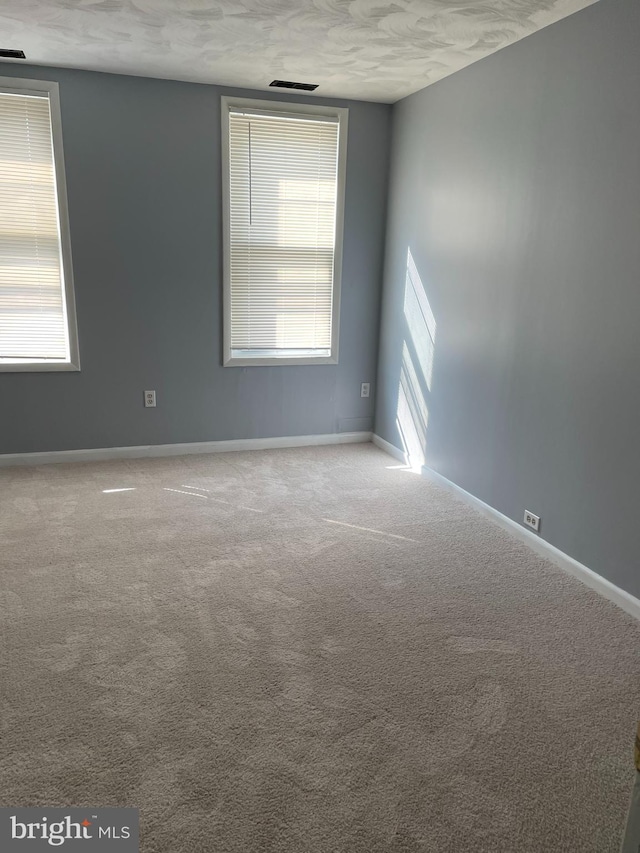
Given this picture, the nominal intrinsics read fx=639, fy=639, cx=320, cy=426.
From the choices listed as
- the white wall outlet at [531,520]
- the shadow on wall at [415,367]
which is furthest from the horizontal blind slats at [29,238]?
the white wall outlet at [531,520]

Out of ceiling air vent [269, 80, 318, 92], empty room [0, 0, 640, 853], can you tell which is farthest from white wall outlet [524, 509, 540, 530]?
ceiling air vent [269, 80, 318, 92]

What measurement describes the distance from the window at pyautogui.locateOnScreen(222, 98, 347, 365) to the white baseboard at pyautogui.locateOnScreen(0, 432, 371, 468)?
24.3 inches

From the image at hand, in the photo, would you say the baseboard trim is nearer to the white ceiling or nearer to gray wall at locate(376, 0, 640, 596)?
gray wall at locate(376, 0, 640, 596)

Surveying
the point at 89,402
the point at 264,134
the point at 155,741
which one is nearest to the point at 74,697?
the point at 155,741

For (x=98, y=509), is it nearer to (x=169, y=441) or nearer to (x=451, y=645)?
(x=169, y=441)

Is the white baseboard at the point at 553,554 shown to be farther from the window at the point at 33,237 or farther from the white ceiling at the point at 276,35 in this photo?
the window at the point at 33,237

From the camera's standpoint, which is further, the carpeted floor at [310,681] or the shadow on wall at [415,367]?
the shadow on wall at [415,367]

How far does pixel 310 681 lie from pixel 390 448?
2.88 metres

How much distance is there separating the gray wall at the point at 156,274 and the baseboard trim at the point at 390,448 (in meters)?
0.64

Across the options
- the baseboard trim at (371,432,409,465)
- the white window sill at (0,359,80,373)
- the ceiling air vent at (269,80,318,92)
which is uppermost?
the ceiling air vent at (269,80,318,92)

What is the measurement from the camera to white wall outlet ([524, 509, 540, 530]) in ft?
10.8

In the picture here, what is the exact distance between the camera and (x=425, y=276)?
432cm

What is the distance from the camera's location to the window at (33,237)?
13.0ft

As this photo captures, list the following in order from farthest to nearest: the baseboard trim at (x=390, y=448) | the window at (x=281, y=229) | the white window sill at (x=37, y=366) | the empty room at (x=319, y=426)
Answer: the baseboard trim at (x=390, y=448) → the window at (x=281, y=229) → the white window sill at (x=37, y=366) → the empty room at (x=319, y=426)
